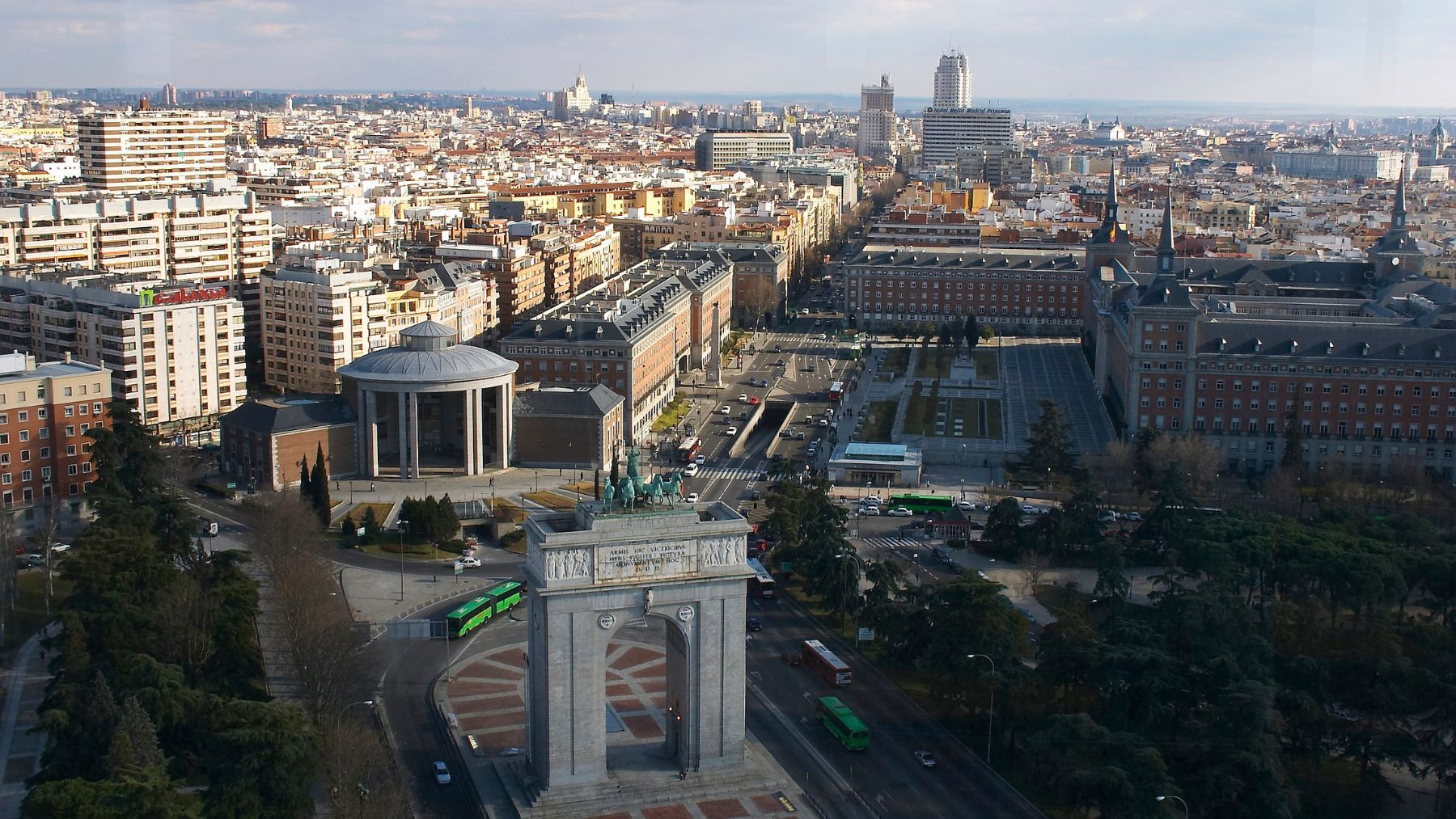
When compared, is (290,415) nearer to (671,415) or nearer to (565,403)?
(565,403)

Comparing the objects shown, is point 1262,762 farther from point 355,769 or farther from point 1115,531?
point 1115,531

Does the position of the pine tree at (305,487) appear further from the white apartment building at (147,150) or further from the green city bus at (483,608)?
the white apartment building at (147,150)

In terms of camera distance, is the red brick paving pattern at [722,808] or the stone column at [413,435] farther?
the stone column at [413,435]

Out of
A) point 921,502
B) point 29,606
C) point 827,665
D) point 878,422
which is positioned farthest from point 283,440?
point 878,422

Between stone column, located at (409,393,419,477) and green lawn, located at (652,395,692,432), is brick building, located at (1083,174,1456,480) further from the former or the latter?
stone column, located at (409,393,419,477)

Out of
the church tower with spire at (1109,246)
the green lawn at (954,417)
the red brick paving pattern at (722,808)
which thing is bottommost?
the red brick paving pattern at (722,808)

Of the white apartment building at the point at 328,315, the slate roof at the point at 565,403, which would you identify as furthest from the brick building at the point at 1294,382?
the white apartment building at the point at 328,315

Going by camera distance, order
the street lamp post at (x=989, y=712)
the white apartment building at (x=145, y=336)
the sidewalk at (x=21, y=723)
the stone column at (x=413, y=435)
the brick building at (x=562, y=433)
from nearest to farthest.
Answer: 1. the sidewalk at (x=21, y=723)
2. the street lamp post at (x=989, y=712)
3. the stone column at (x=413, y=435)
4. the brick building at (x=562, y=433)
5. the white apartment building at (x=145, y=336)
